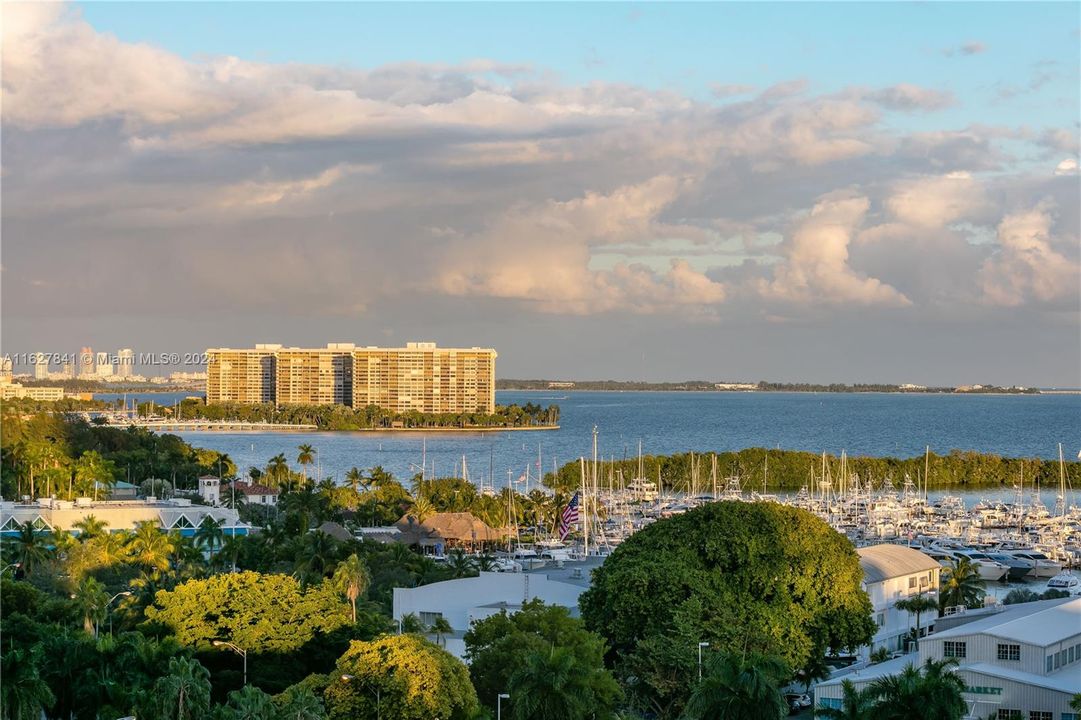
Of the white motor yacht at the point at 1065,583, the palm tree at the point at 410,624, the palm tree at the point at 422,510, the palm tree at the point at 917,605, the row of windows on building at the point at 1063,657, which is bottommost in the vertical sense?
the white motor yacht at the point at 1065,583

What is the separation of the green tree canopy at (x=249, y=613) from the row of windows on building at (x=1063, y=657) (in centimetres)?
1754

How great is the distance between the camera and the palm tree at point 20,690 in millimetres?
27188

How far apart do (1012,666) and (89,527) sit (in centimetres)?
3817

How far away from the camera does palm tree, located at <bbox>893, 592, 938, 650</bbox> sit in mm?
42094

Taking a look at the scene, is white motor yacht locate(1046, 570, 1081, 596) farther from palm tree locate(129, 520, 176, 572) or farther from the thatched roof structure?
palm tree locate(129, 520, 176, 572)

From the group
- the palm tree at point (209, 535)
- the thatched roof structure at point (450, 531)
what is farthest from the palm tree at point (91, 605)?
the thatched roof structure at point (450, 531)

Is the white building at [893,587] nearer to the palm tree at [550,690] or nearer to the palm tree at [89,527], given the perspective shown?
the palm tree at [550,690]

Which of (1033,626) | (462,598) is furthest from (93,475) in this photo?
(1033,626)

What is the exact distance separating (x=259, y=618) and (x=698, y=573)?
37.9ft

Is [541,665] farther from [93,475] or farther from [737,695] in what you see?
[93,475]

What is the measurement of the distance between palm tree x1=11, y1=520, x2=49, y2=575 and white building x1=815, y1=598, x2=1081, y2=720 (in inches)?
1248

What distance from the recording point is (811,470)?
11600 centimetres

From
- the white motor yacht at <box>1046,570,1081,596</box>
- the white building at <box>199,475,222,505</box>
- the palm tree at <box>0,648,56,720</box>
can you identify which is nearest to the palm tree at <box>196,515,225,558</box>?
the white building at <box>199,475,222,505</box>

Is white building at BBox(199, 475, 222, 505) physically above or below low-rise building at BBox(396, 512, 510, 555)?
above
